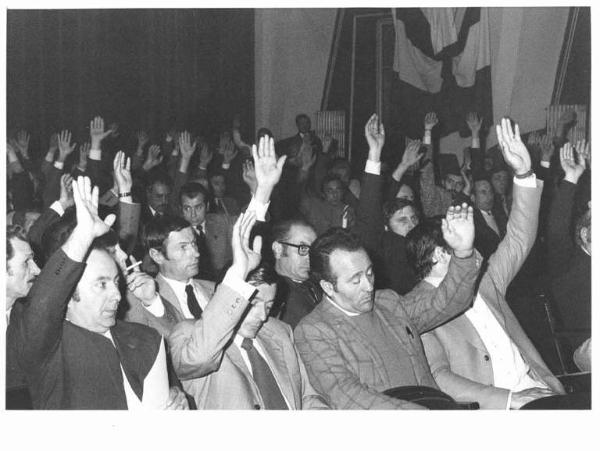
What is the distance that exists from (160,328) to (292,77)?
19.2ft

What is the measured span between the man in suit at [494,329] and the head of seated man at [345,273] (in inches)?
17.6

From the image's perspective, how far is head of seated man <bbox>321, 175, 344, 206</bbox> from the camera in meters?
5.81

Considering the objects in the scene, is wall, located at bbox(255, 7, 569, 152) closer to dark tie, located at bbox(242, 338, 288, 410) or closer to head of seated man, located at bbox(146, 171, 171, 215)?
head of seated man, located at bbox(146, 171, 171, 215)

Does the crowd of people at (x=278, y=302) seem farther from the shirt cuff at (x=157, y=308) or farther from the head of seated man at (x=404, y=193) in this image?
the head of seated man at (x=404, y=193)

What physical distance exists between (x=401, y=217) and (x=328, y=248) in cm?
152

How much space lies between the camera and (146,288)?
321cm

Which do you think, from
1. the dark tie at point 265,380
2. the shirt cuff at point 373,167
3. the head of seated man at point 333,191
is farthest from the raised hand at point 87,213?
the head of seated man at point 333,191

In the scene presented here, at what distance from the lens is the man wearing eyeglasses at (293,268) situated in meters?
3.62

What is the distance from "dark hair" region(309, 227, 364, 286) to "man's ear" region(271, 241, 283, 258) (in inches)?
25.7

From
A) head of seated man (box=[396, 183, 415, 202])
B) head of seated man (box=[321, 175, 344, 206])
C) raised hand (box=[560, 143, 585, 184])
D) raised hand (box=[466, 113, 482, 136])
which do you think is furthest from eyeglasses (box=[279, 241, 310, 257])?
raised hand (box=[466, 113, 482, 136])

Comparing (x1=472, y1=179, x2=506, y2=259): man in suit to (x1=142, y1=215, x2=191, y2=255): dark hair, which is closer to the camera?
(x1=142, y1=215, x2=191, y2=255): dark hair

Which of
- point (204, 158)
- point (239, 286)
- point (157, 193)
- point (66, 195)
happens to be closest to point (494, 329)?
point (239, 286)
